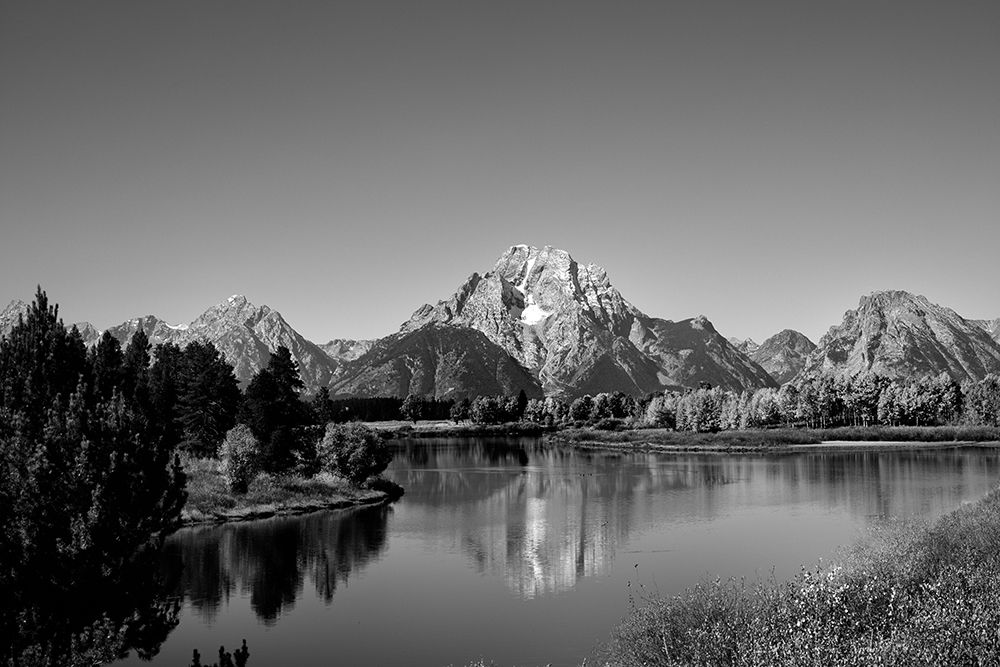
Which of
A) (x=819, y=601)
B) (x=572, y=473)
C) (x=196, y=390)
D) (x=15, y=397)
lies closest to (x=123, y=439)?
(x=15, y=397)

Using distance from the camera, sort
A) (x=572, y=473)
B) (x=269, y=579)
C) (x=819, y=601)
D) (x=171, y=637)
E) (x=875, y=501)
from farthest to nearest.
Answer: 1. (x=572, y=473)
2. (x=875, y=501)
3. (x=269, y=579)
4. (x=171, y=637)
5. (x=819, y=601)

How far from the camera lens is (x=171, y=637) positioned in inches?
1500

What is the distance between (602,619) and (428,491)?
63.1 metres

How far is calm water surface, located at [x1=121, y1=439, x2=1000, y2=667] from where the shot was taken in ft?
124

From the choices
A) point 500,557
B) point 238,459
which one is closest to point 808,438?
point 238,459

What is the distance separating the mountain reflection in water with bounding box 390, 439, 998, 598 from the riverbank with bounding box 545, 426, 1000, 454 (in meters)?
15.4

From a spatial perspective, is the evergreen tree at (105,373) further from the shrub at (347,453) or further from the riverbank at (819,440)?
the riverbank at (819,440)

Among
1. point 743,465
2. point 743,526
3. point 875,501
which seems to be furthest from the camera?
point 743,465

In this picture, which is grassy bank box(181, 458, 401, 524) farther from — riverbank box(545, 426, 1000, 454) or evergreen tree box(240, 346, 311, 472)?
riverbank box(545, 426, 1000, 454)

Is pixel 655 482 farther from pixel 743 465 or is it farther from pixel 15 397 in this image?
pixel 15 397

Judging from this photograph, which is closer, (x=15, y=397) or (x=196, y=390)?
(x=15, y=397)

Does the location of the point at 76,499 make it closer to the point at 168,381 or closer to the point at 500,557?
the point at 500,557

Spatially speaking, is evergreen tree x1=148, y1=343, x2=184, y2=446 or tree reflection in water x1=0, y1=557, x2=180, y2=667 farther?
evergreen tree x1=148, y1=343, x2=184, y2=446

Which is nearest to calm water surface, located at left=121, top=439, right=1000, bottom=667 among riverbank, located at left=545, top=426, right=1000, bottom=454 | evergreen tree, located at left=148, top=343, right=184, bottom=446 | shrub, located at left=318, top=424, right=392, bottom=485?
shrub, located at left=318, top=424, right=392, bottom=485
